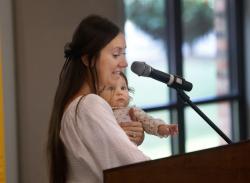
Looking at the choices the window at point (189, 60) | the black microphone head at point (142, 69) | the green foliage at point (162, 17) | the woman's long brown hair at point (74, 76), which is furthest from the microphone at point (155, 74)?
the green foliage at point (162, 17)

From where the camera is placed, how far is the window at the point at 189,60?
3.56m

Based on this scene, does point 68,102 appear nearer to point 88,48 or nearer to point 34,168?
point 88,48

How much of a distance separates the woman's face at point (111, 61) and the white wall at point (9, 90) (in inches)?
50.9

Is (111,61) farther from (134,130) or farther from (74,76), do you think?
(134,130)

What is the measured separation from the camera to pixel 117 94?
145 centimetres

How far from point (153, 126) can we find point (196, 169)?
18.8 inches

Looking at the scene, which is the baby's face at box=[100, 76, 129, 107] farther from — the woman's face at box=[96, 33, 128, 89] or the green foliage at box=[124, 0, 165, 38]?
the green foliage at box=[124, 0, 165, 38]

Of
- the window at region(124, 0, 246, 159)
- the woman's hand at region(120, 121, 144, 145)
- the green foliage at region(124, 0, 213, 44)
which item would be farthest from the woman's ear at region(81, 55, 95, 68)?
the green foliage at region(124, 0, 213, 44)

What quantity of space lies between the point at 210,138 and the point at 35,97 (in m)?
1.85

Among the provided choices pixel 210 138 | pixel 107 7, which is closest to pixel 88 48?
pixel 107 7

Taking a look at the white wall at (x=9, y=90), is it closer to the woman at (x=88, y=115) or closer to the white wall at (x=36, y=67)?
the white wall at (x=36, y=67)

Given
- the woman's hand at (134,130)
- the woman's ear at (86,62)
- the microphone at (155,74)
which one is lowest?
the woman's hand at (134,130)

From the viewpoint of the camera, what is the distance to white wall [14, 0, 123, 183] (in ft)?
8.74

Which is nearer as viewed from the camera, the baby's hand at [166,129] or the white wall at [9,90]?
the baby's hand at [166,129]
